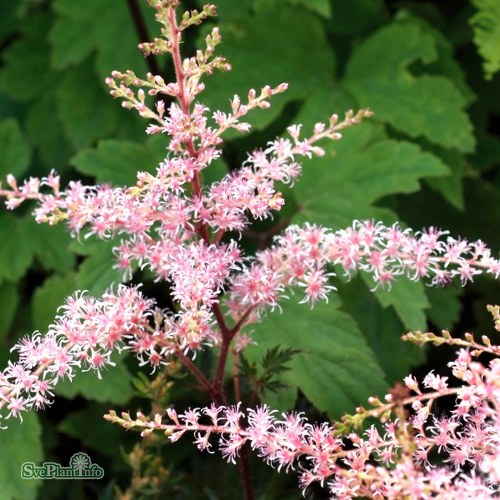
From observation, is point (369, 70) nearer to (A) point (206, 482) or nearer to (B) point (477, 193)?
(B) point (477, 193)

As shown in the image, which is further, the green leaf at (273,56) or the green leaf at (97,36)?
the green leaf at (97,36)

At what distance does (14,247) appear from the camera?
2.54 meters

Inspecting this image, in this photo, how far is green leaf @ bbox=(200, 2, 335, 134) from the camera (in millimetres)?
2514

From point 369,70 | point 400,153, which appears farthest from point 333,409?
point 369,70

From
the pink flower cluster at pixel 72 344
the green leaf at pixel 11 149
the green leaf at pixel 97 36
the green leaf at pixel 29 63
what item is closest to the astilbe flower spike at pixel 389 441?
the pink flower cluster at pixel 72 344

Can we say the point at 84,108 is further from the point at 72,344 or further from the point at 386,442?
the point at 386,442

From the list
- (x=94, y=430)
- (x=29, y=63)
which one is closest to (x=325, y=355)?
(x=94, y=430)

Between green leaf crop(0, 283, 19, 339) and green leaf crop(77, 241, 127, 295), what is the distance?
47 cm

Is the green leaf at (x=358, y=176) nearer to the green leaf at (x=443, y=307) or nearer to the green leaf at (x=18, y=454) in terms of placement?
the green leaf at (x=443, y=307)

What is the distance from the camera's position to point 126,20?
2.86m

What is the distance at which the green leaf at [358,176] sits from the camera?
2.18 meters

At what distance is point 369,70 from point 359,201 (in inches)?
22.5

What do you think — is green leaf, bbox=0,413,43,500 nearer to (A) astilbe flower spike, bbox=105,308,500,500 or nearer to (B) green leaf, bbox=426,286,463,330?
(A) astilbe flower spike, bbox=105,308,500,500

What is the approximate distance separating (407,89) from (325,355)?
982 millimetres
